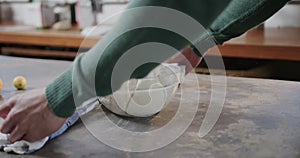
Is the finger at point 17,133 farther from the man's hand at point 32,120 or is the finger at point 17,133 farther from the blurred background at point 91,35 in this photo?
the blurred background at point 91,35

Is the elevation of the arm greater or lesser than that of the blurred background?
greater

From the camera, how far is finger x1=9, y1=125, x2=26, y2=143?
689mm

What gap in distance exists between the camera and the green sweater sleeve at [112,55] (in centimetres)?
60

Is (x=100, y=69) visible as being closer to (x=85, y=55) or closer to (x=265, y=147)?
(x=85, y=55)

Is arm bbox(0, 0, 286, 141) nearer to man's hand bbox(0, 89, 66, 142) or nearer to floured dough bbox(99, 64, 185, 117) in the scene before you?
man's hand bbox(0, 89, 66, 142)

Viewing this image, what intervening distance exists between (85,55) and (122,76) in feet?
0.22

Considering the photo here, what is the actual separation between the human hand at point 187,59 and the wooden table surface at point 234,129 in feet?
0.15

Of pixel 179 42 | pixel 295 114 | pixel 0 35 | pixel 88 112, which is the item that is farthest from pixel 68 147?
pixel 0 35

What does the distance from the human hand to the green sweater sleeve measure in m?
0.36

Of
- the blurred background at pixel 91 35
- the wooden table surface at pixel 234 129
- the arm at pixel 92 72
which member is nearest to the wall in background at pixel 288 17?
the blurred background at pixel 91 35

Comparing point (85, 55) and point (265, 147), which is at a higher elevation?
point (85, 55)

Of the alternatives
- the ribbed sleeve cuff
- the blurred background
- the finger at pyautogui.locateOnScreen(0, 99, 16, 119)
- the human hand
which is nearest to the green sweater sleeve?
the ribbed sleeve cuff

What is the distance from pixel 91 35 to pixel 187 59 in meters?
0.95

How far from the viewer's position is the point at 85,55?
651mm
